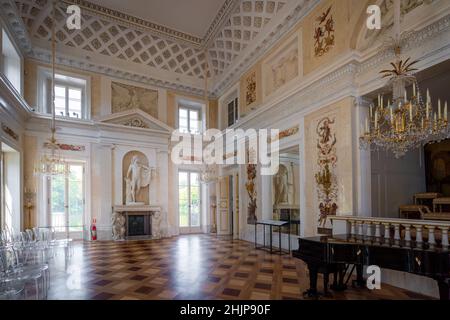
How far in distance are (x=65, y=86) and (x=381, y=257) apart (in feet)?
36.1

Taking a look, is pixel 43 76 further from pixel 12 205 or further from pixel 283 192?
pixel 283 192

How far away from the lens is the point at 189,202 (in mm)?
11633

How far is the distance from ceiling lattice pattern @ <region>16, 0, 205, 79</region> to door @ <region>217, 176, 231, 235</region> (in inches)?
197

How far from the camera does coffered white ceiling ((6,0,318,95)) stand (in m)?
8.16

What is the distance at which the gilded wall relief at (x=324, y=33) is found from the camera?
5.99 m

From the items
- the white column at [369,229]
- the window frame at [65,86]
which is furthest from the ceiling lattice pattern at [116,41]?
the white column at [369,229]

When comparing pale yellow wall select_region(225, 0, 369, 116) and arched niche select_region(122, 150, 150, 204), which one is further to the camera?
arched niche select_region(122, 150, 150, 204)

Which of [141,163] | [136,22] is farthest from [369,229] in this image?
A: [136,22]

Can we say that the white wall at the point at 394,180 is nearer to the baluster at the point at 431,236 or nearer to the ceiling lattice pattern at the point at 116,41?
the baluster at the point at 431,236

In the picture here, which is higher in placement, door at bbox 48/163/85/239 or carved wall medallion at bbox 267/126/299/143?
carved wall medallion at bbox 267/126/299/143

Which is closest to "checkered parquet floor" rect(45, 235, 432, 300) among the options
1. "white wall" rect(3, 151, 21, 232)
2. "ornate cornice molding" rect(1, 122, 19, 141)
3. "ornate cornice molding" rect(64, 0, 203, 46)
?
"white wall" rect(3, 151, 21, 232)

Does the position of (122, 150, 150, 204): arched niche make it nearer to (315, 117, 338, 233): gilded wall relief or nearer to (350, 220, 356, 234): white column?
(315, 117, 338, 233): gilded wall relief

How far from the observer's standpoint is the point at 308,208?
21.2 ft
